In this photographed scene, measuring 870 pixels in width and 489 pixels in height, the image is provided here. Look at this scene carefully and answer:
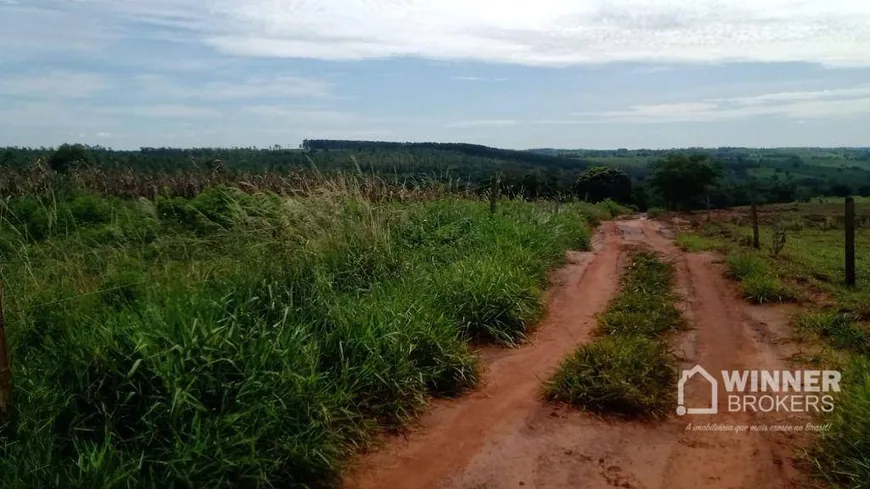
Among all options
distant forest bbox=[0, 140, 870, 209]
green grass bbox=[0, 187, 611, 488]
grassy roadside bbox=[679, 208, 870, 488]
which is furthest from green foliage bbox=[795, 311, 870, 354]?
distant forest bbox=[0, 140, 870, 209]

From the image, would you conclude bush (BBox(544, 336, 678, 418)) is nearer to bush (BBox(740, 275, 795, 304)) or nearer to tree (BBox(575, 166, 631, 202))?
bush (BBox(740, 275, 795, 304))

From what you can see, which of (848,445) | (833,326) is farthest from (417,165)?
(848,445)

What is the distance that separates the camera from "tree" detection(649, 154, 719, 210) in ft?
126

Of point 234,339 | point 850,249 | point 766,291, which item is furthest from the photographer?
point 850,249

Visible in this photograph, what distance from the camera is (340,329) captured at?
185 inches

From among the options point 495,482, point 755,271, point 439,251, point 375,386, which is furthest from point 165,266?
point 755,271

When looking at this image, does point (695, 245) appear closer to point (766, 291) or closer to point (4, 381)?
point (766, 291)

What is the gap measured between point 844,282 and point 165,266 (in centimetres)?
800

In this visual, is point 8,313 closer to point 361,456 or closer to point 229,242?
point 229,242

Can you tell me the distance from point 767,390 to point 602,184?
34.8m

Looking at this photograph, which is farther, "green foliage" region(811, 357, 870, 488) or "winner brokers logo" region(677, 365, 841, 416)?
"winner brokers logo" region(677, 365, 841, 416)

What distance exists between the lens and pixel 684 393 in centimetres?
480

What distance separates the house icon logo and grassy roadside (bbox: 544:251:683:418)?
0.06m

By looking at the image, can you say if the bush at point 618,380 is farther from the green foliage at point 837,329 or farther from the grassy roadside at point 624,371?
the green foliage at point 837,329
